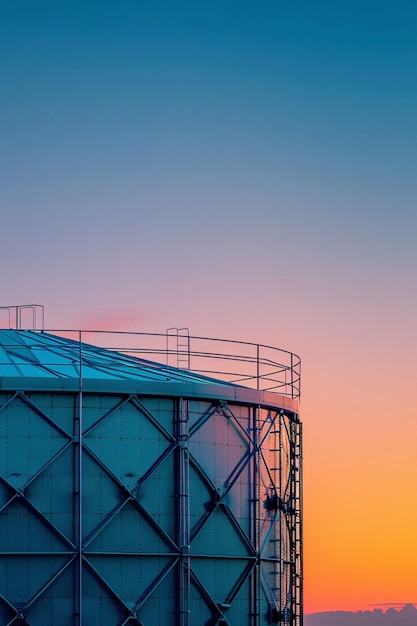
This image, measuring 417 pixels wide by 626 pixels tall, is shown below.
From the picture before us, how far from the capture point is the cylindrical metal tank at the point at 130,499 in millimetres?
33125

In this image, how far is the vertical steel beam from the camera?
112 ft

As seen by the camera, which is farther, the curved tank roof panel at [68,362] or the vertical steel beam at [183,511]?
the curved tank roof panel at [68,362]

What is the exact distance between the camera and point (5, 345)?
3803cm

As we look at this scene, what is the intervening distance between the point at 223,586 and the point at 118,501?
412 centimetres

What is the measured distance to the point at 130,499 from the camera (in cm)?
3394

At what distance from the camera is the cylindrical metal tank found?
33.1m

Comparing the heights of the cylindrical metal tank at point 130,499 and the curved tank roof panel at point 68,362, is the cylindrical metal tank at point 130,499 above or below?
below

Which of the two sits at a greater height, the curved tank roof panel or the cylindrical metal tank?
the curved tank roof panel

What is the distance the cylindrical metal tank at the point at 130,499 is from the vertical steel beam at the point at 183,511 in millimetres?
28

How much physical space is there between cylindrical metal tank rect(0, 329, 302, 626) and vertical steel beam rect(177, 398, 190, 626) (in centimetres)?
3

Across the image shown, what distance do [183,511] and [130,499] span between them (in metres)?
1.60

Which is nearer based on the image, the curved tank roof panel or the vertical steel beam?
the vertical steel beam

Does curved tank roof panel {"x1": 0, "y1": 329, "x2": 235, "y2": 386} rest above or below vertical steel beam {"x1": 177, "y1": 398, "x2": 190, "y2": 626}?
above

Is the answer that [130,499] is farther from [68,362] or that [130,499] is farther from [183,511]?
[68,362]
